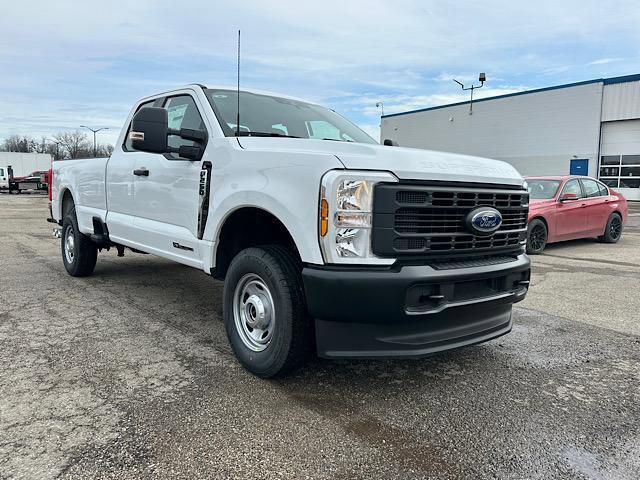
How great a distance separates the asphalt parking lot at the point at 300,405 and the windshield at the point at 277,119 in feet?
5.80

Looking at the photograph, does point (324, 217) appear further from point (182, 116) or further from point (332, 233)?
point (182, 116)

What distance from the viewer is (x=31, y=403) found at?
304 cm

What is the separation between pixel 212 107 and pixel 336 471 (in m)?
2.88

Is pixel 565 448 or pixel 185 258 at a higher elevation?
pixel 185 258

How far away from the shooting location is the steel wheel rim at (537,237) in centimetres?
959

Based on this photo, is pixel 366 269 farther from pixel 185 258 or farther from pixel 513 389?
pixel 185 258

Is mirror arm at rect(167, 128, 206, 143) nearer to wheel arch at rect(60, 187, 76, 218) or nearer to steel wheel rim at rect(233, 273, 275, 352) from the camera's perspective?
steel wheel rim at rect(233, 273, 275, 352)

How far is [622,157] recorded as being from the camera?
28781mm

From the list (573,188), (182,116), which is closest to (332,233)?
(182,116)

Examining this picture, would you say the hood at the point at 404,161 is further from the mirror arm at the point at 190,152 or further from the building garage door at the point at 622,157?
the building garage door at the point at 622,157

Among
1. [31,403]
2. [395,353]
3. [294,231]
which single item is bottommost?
[31,403]

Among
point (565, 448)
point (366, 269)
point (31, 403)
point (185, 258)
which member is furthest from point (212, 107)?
point (565, 448)

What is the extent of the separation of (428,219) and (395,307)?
1.85 feet

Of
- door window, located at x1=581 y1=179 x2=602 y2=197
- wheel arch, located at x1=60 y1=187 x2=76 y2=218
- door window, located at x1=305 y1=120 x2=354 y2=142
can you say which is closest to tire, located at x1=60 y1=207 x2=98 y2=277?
wheel arch, located at x1=60 y1=187 x2=76 y2=218
